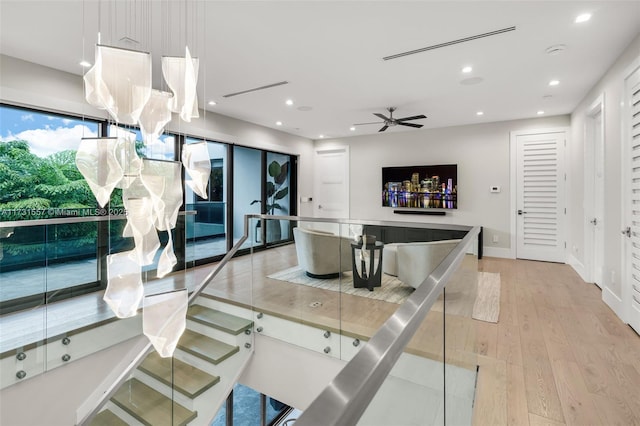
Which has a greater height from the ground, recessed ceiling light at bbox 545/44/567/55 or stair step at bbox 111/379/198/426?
recessed ceiling light at bbox 545/44/567/55

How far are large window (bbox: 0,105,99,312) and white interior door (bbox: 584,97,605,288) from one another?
6.17 meters

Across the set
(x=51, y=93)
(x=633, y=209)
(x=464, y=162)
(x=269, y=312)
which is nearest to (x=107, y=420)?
(x=269, y=312)

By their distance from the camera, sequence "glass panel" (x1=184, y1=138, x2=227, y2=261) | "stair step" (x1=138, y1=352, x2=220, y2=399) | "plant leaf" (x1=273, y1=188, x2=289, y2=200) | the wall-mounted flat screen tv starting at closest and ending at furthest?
"stair step" (x1=138, y1=352, x2=220, y2=399) < "glass panel" (x1=184, y1=138, x2=227, y2=261) < the wall-mounted flat screen tv < "plant leaf" (x1=273, y1=188, x2=289, y2=200)

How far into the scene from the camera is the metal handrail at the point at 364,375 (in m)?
0.40

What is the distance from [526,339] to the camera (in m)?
2.79

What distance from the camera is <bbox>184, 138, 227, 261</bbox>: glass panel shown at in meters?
5.16

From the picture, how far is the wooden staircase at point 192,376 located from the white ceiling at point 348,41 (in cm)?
285

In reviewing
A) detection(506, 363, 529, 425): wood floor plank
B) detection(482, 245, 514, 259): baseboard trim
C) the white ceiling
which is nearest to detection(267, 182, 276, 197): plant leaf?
the white ceiling

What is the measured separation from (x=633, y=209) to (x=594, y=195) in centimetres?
168

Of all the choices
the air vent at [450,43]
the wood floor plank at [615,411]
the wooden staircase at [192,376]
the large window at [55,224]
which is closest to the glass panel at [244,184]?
the large window at [55,224]

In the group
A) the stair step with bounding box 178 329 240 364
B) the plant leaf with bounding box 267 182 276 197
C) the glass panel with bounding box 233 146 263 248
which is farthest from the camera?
the plant leaf with bounding box 267 182 276 197

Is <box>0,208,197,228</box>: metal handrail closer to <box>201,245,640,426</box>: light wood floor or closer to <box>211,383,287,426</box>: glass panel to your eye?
<box>201,245,640,426</box>: light wood floor

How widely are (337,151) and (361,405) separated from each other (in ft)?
24.9

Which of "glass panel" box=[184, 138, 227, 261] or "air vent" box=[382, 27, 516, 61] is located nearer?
"air vent" box=[382, 27, 516, 61]
